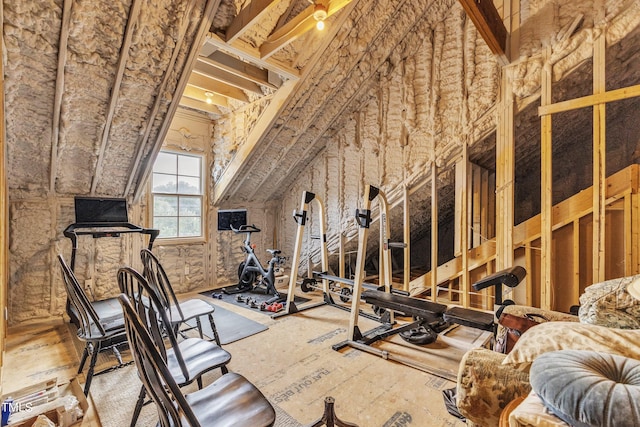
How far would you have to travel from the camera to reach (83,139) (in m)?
3.19

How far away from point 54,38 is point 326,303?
392 centimetres

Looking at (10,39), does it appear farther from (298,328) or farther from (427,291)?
(427,291)

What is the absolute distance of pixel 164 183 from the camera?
15.3 feet

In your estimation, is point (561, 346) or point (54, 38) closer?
point (561, 346)

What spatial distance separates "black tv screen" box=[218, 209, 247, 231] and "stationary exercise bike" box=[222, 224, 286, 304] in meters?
0.16

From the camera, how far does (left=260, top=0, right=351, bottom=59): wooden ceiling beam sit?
2770 millimetres

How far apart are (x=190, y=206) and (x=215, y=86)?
200 cm

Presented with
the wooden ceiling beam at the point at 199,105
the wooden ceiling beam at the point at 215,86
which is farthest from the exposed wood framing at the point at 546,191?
the wooden ceiling beam at the point at 199,105

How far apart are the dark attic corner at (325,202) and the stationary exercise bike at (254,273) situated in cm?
4

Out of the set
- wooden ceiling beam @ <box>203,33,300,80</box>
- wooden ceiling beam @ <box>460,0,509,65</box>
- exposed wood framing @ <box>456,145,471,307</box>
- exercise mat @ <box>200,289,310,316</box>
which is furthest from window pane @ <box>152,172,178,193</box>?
wooden ceiling beam @ <box>460,0,509,65</box>

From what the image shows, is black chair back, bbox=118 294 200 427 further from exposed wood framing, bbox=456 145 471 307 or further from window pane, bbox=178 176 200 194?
window pane, bbox=178 176 200 194

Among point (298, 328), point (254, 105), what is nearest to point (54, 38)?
point (254, 105)

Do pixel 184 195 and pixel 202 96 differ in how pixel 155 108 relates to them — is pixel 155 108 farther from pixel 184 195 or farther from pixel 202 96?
pixel 184 195

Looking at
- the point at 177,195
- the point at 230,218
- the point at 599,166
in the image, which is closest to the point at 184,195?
the point at 177,195
